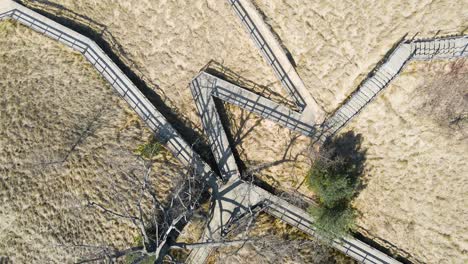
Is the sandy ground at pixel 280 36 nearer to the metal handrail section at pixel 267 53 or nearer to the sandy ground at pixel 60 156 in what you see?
the metal handrail section at pixel 267 53

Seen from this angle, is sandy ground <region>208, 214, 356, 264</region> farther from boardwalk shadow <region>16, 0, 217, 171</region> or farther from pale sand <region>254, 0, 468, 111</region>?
pale sand <region>254, 0, 468, 111</region>

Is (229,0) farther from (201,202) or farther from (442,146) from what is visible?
(442,146)

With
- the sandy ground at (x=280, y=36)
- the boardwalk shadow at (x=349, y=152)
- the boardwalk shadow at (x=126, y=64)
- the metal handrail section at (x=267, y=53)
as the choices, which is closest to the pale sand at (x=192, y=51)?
the sandy ground at (x=280, y=36)

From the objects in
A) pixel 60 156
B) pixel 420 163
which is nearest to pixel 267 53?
pixel 420 163

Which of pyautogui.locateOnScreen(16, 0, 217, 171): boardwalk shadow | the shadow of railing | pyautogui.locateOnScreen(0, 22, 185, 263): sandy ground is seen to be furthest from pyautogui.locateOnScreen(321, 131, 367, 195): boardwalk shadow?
pyautogui.locateOnScreen(0, 22, 185, 263): sandy ground

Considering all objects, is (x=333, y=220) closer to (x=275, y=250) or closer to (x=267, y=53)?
(x=275, y=250)

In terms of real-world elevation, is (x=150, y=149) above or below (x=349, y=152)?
below

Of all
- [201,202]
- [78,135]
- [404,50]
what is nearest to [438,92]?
[404,50]
